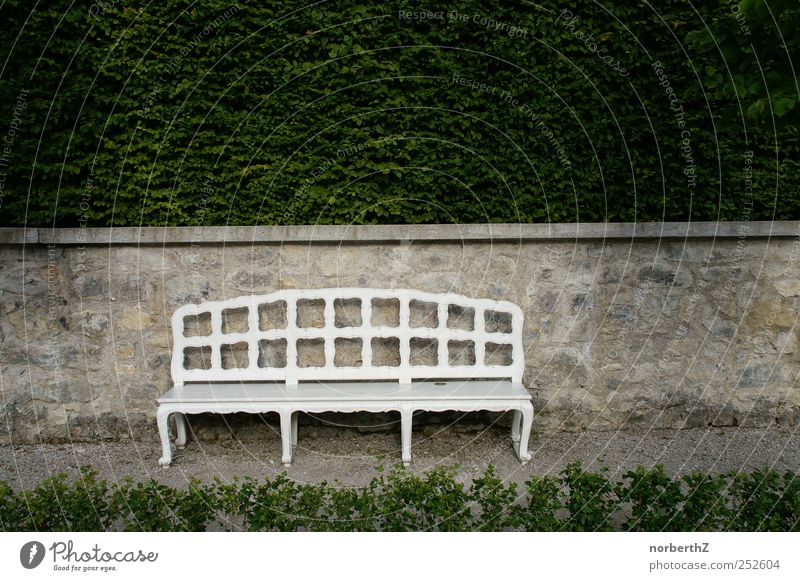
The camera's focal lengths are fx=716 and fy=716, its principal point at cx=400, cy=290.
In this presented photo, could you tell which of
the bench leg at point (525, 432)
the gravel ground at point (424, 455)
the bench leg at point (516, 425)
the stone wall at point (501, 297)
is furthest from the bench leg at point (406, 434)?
the stone wall at point (501, 297)

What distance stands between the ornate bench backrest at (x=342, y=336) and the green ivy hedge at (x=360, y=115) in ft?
2.18

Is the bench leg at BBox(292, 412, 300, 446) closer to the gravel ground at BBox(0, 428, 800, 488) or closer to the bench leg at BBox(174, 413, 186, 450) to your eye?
the gravel ground at BBox(0, 428, 800, 488)

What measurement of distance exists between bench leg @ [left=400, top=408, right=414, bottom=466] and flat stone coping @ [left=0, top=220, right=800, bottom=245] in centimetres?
134

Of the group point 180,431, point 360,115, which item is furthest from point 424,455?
point 360,115

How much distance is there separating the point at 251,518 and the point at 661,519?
1932mm

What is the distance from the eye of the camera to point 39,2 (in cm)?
528

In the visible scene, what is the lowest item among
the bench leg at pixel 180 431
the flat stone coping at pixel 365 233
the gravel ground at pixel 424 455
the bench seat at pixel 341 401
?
the gravel ground at pixel 424 455

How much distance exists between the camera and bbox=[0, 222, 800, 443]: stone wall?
17.9ft

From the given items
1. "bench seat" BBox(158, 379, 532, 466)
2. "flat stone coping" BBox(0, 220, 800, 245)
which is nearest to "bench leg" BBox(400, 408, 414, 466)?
"bench seat" BBox(158, 379, 532, 466)

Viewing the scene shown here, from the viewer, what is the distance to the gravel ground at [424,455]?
499 centimetres

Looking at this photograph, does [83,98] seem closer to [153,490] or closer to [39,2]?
[39,2]

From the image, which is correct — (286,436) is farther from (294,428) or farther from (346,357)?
(346,357)

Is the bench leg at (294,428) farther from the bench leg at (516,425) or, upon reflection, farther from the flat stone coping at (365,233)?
the bench leg at (516,425)

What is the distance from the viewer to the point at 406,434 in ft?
16.4
